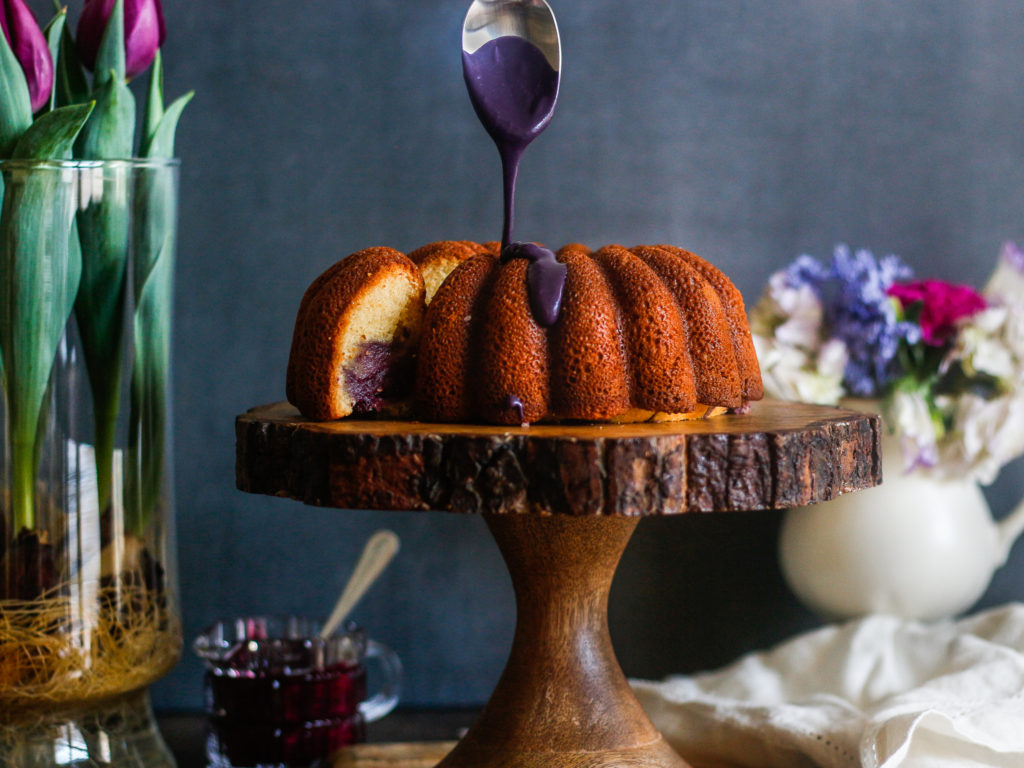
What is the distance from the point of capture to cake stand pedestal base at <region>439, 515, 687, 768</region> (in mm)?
757

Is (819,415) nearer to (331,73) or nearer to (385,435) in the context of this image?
(385,435)

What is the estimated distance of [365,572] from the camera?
1125mm

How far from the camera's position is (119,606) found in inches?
35.4

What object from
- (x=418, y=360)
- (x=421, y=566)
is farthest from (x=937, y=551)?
(x=418, y=360)

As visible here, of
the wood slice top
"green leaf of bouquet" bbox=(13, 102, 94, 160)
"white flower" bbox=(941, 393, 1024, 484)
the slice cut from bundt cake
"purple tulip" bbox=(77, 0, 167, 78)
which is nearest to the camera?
the wood slice top

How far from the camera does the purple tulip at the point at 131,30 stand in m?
0.94

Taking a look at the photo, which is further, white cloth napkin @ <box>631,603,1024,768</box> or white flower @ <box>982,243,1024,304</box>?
white flower @ <box>982,243,1024,304</box>

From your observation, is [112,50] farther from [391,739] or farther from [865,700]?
[865,700]

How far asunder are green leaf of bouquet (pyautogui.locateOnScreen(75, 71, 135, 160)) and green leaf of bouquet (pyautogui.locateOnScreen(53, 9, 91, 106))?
0.15 ft

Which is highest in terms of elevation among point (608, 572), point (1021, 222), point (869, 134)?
point (869, 134)

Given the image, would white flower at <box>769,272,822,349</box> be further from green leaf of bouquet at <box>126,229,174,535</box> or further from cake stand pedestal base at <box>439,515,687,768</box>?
green leaf of bouquet at <box>126,229,174,535</box>

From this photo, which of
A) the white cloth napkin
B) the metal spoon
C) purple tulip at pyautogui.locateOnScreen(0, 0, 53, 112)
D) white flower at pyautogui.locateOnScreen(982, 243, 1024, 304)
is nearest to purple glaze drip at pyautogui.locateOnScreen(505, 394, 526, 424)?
the metal spoon

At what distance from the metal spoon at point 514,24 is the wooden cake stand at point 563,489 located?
0.99 ft

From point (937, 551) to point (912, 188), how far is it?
0.45 meters
